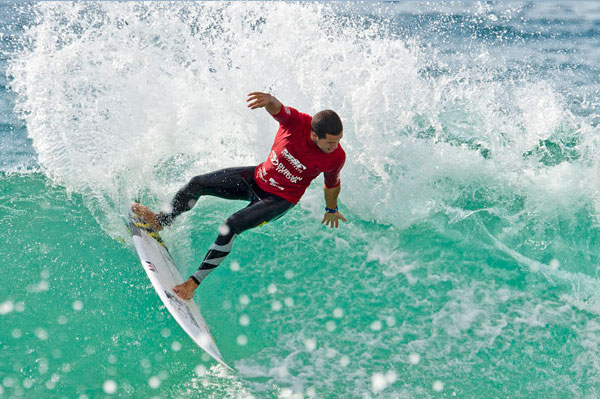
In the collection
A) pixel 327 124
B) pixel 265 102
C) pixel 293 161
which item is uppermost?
pixel 265 102

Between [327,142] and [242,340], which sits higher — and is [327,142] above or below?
above

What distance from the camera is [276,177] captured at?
5219 millimetres

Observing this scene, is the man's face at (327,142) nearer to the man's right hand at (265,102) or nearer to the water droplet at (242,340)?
the man's right hand at (265,102)

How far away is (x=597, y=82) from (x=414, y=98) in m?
6.47

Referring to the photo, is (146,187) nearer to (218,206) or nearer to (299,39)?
(218,206)

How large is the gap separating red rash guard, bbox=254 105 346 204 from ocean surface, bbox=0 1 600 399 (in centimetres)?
104

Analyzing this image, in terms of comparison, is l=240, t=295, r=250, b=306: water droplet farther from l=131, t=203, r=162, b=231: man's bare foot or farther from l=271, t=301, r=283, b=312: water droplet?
l=131, t=203, r=162, b=231: man's bare foot

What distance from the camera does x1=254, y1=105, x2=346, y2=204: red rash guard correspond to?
197 inches

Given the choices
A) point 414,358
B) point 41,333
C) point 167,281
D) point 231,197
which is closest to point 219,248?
point 167,281

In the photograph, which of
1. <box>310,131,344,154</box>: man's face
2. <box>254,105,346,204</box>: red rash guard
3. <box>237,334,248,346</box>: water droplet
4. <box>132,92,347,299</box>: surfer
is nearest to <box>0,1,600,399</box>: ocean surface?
<box>237,334,248,346</box>: water droplet

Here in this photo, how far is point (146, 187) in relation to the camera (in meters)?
6.88

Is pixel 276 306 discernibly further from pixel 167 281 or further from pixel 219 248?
pixel 167 281

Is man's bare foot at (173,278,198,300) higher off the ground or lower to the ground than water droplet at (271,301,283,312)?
higher

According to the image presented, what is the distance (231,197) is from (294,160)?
2.99ft
